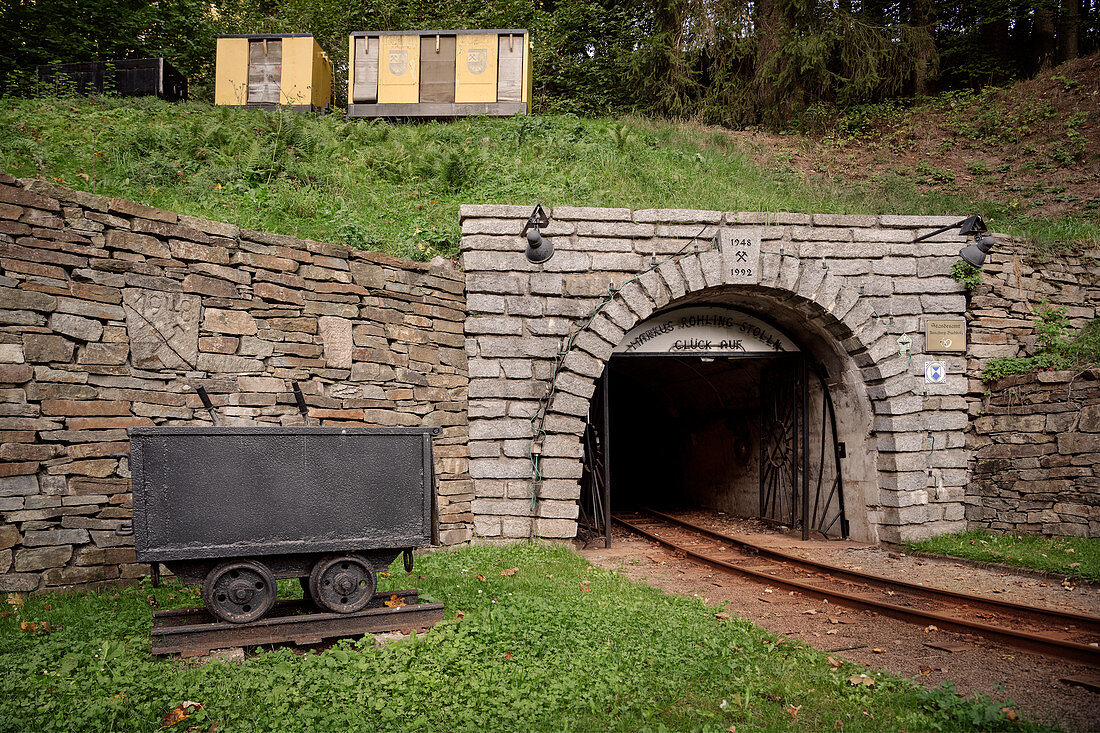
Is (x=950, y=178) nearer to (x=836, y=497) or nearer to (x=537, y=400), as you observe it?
(x=836, y=497)

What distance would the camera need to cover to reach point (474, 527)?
8.29 metres

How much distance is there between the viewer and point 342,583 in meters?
4.75

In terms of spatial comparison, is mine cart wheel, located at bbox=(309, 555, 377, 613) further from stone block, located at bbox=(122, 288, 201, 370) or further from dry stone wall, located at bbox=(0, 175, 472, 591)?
stone block, located at bbox=(122, 288, 201, 370)

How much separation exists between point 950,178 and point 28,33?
21269 mm

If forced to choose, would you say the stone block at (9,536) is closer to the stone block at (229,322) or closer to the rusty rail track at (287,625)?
the rusty rail track at (287,625)

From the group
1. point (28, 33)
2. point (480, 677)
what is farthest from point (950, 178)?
point (28, 33)

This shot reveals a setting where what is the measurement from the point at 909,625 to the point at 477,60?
12.6 metres

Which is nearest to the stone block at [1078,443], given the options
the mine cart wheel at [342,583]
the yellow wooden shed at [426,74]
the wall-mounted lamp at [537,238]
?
the wall-mounted lamp at [537,238]

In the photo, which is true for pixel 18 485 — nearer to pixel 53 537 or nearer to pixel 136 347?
pixel 53 537

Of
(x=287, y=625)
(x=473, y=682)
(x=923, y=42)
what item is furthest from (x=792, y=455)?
(x=923, y=42)

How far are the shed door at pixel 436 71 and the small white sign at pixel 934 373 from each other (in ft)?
32.9

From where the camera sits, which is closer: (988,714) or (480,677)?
(988,714)

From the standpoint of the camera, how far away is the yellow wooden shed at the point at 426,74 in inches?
549

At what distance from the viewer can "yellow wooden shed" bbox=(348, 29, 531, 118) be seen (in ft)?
45.7
